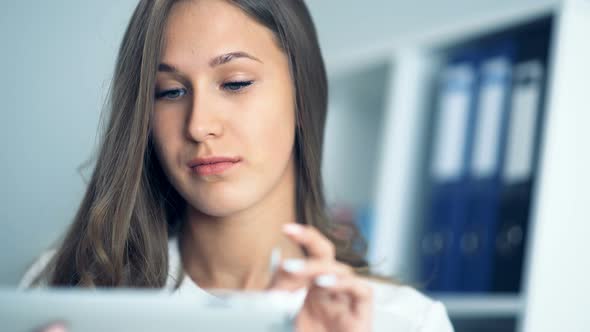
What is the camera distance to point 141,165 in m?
1.04

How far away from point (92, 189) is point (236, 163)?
253 millimetres

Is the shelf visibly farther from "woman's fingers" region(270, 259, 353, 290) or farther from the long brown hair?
"woman's fingers" region(270, 259, 353, 290)

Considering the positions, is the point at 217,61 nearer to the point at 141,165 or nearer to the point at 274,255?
the point at 141,165

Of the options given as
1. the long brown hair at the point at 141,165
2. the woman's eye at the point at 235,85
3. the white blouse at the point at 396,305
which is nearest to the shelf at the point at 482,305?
the white blouse at the point at 396,305

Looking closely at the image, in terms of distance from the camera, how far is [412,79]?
1.83 metres

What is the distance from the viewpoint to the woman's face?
98cm

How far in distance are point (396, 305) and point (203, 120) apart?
0.47 m

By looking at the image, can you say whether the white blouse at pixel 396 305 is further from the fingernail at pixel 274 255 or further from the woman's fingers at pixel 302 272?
the woman's fingers at pixel 302 272

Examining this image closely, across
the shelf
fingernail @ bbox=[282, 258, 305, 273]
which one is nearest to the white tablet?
fingernail @ bbox=[282, 258, 305, 273]

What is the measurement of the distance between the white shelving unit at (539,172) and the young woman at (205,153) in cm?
32

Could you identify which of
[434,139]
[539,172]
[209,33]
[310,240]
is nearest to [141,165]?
[209,33]

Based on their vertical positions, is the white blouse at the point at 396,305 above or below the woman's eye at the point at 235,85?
below

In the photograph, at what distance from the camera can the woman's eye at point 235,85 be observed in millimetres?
1004

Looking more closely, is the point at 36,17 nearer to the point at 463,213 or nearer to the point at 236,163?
the point at 236,163
